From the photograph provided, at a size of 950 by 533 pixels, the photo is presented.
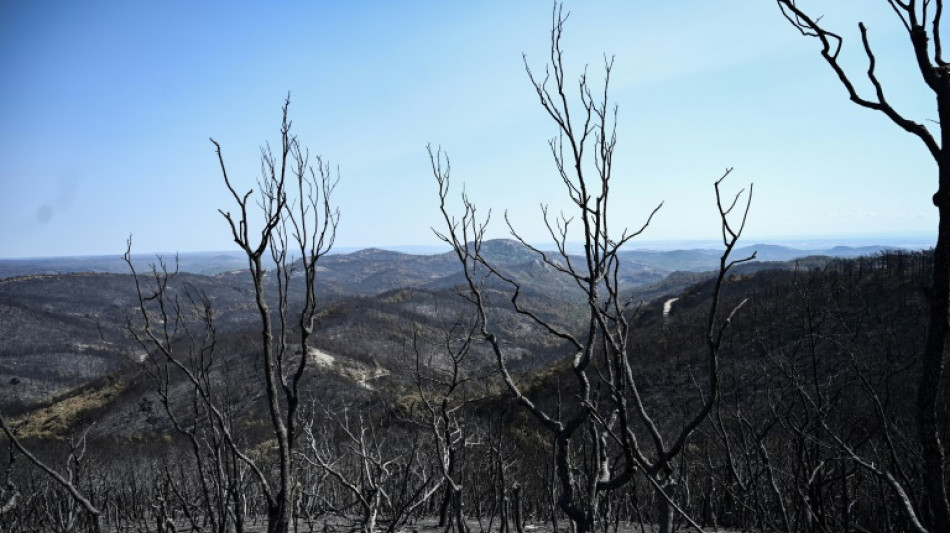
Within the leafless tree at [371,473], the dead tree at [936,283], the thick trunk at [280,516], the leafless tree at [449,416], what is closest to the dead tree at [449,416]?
the leafless tree at [449,416]

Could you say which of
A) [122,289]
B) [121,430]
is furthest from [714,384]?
[122,289]

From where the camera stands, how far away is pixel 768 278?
81.6m

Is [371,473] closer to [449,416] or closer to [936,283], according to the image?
[449,416]

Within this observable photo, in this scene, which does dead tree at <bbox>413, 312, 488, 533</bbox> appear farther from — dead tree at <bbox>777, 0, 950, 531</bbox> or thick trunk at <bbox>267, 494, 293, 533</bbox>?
dead tree at <bbox>777, 0, 950, 531</bbox>

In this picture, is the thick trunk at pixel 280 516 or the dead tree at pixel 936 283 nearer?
the dead tree at pixel 936 283

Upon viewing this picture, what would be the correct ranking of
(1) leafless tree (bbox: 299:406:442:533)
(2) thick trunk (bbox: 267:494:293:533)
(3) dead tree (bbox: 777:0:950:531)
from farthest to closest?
(1) leafless tree (bbox: 299:406:442:533) < (2) thick trunk (bbox: 267:494:293:533) < (3) dead tree (bbox: 777:0:950:531)

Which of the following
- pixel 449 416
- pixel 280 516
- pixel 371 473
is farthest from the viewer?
pixel 371 473

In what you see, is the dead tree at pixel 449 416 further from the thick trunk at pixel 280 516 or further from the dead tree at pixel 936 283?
A: the dead tree at pixel 936 283

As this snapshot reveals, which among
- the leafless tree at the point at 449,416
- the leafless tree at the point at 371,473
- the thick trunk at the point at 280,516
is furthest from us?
the leafless tree at the point at 449,416

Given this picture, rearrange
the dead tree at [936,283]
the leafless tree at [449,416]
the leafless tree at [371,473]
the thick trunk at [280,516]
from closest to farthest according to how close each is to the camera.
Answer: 1. the dead tree at [936,283]
2. the thick trunk at [280,516]
3. the leafless tree at [371,473]
4. the leafless tree at [449,416]

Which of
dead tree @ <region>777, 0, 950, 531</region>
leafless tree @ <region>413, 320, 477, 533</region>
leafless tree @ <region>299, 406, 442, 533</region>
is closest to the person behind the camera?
dead tree @ <region>777, 0, 950, 531</region>

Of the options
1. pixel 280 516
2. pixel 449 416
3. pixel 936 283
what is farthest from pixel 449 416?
pixel 936 283

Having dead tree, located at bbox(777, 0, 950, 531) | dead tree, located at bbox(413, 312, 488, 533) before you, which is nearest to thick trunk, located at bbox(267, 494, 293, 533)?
dead tree, located at bbox(413, 312, 488, 533)

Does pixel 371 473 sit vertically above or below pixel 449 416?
below
